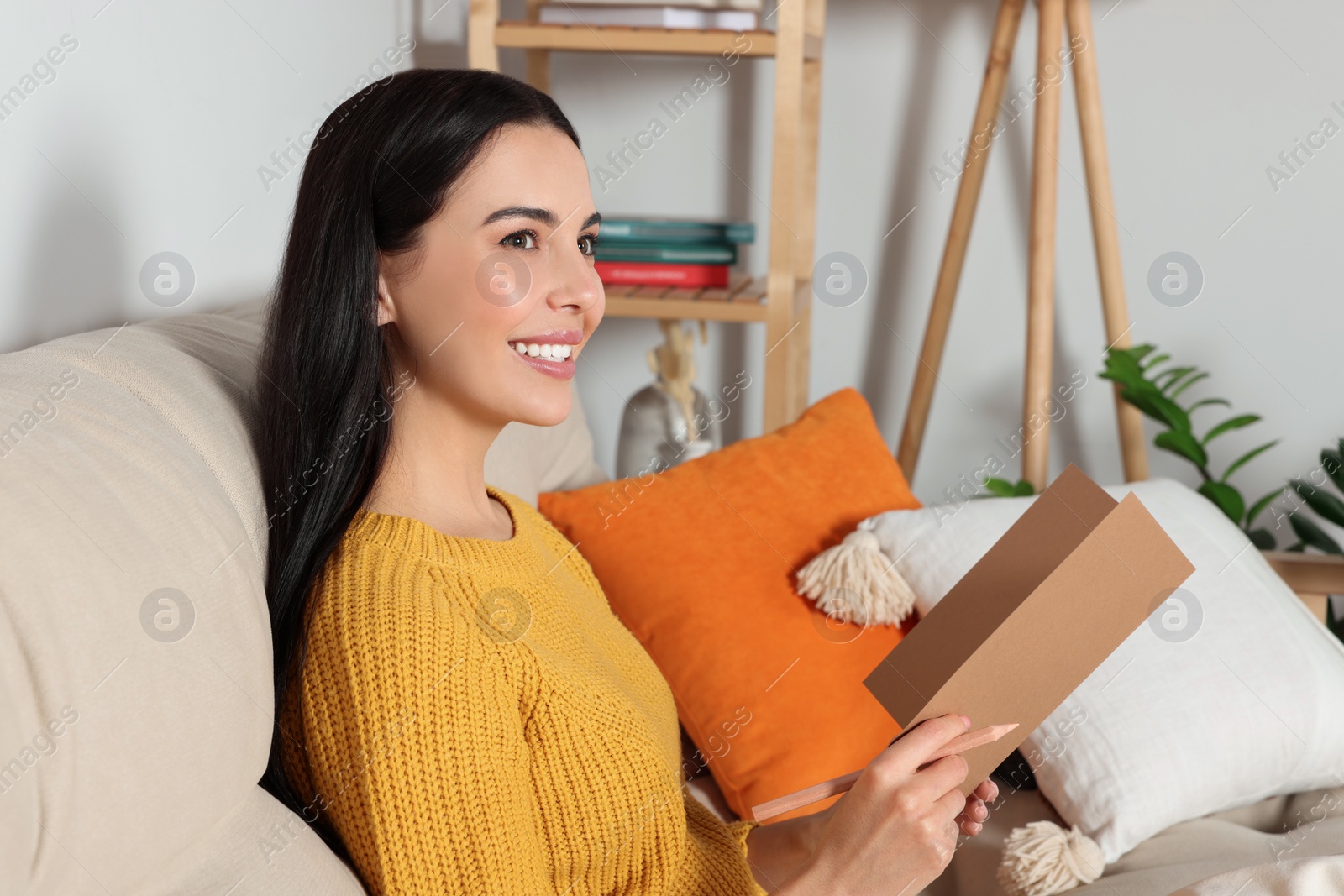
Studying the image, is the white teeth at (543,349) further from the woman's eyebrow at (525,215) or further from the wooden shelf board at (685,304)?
the wooden shelf board at (685,304)

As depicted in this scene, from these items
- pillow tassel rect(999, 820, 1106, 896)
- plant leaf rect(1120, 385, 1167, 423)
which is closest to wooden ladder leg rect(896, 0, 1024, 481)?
plant leaf rect(1120, 385, 1167, 423)

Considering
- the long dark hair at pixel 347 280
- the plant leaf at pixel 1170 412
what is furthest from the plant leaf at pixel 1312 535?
the long dark hair at pixel 347 280

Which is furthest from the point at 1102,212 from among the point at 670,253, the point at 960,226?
the point at 670,253

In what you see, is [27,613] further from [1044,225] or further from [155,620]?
[1044,225]

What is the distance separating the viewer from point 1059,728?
1.20 metres

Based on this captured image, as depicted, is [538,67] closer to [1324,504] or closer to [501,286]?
[501,286]

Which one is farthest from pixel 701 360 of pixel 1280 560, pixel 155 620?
pixel 155 620

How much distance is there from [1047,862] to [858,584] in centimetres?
34

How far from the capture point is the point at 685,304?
6.06ft

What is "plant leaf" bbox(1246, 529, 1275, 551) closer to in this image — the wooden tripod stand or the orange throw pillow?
the wooden tripod stand

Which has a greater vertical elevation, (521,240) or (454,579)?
(521,240)

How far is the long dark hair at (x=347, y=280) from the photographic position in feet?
2.68

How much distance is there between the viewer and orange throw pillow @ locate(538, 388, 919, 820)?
1220 millimetres

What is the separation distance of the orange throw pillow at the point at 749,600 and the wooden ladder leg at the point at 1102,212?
690 mm
